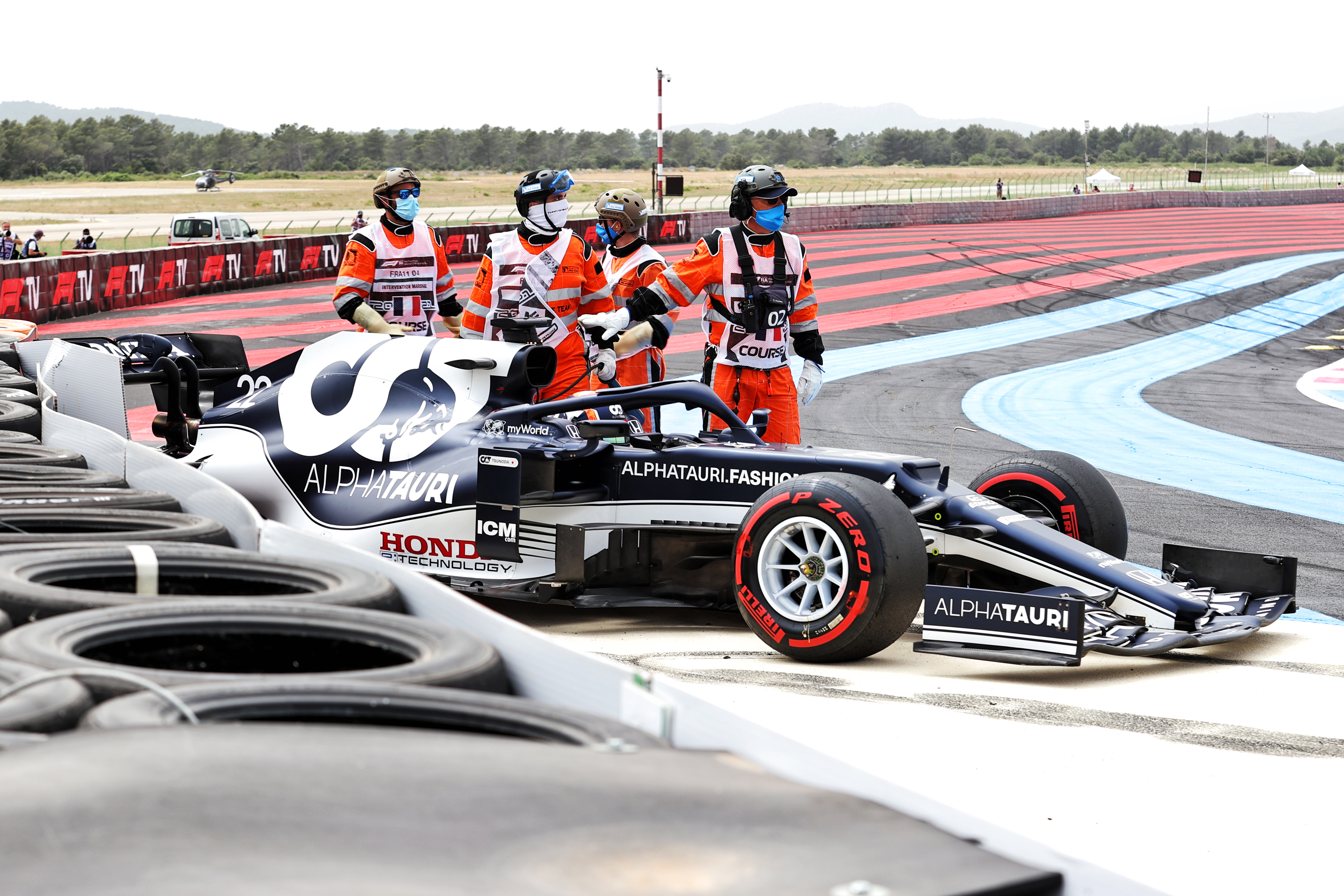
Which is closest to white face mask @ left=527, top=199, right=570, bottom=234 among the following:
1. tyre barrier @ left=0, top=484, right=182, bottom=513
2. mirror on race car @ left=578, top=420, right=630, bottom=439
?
mirror on race car @ left=578, top=420, right=630, bottom=439

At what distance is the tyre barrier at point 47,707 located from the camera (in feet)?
6.64

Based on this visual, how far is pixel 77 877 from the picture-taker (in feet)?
4.95

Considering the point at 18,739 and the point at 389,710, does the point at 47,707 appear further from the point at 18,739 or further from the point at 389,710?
the point at 389,710

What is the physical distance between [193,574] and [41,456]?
6.59 ft

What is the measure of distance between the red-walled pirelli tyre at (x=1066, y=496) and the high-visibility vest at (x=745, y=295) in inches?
64.3

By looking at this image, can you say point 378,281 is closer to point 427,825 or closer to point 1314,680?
Result: point 1314,680

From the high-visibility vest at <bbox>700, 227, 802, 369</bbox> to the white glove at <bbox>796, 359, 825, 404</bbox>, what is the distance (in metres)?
0.32

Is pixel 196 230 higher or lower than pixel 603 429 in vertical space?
higher

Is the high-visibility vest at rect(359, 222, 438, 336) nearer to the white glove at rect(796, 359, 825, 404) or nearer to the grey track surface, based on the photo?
the white glove at rect(796, 359, 825, 404)

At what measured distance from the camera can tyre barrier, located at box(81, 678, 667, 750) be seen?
2.15 meters

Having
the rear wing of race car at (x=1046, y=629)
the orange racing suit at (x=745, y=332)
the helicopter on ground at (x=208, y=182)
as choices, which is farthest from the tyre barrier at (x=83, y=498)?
the helicopter on ground at (x=208, y=182)

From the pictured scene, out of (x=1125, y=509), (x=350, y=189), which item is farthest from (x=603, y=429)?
(x=350, y=189)

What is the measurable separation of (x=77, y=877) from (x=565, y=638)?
4080 millimetres

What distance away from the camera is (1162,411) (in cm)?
1309
